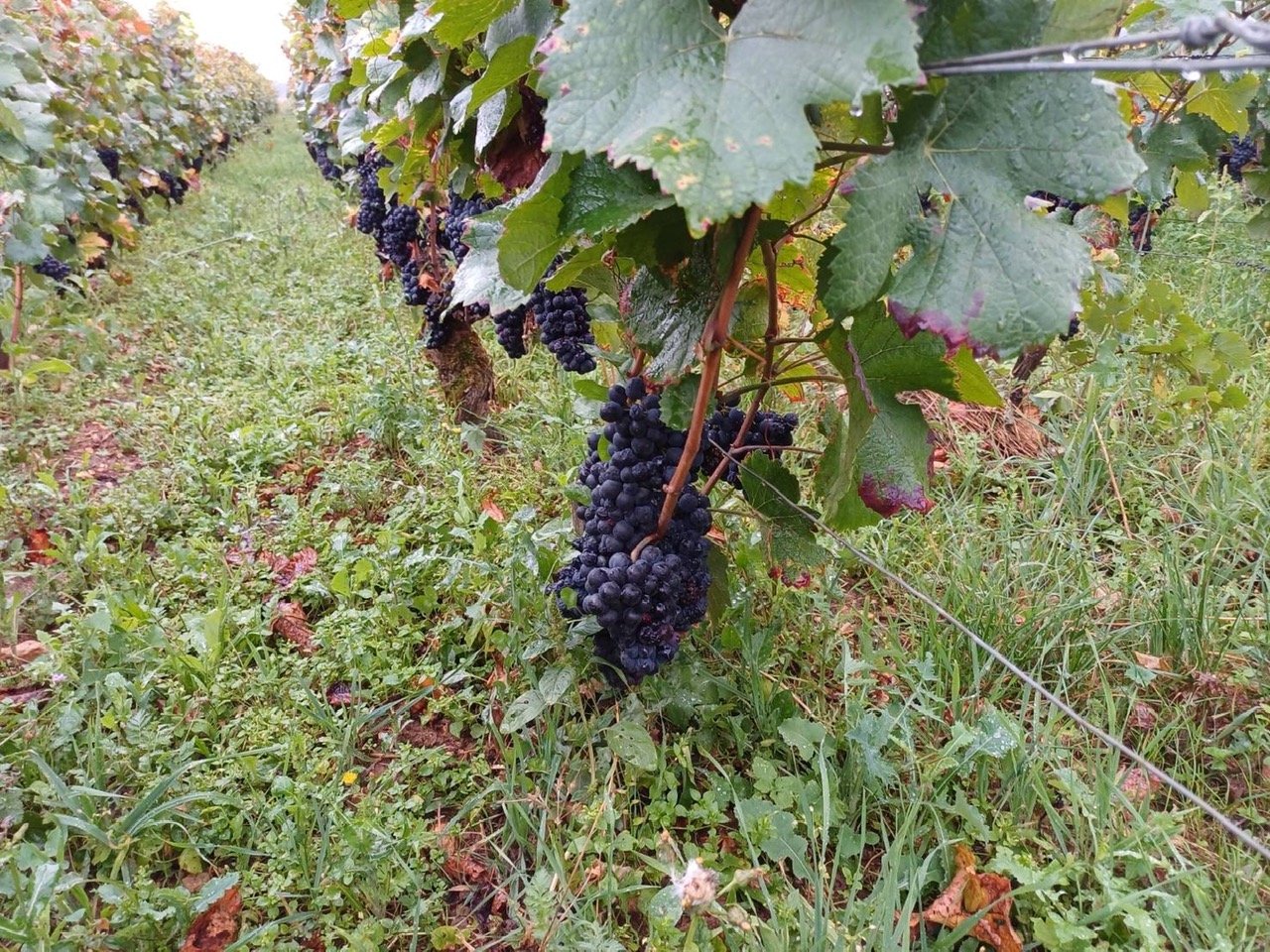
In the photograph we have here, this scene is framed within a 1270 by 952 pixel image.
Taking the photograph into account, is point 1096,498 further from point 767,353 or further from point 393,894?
point 393,894

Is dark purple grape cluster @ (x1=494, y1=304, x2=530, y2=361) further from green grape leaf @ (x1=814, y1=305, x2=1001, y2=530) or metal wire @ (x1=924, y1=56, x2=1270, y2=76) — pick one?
metal wire @ (x1=924, y1=56, x2=1270, y2=76)

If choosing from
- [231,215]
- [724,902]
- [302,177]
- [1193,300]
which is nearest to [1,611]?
[724,902]

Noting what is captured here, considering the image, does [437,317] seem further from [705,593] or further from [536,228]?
[536,228]

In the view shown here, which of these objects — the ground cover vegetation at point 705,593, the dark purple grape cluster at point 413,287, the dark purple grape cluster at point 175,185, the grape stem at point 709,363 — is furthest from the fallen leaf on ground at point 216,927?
the dark purple grape cluster at point 175,185

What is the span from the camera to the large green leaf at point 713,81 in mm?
716

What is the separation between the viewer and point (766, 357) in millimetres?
1346

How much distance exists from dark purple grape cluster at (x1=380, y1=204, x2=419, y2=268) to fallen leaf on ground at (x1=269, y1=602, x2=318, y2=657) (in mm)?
1431

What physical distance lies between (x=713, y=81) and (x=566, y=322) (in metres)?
1.12

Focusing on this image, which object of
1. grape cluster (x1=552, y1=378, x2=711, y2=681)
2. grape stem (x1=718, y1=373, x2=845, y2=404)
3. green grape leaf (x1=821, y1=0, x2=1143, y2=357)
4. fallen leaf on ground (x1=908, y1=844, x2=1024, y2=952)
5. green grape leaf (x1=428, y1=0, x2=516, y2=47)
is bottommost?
fallen leaf on ground (x1=908, y1=844, x2=1024, y2=952)

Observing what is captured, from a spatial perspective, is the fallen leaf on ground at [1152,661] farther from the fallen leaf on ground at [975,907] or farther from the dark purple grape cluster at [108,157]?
the dark purple grape cluster at [108,157]

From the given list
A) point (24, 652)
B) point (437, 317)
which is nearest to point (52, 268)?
point (437, 317)

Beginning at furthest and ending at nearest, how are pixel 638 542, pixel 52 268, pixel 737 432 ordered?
pixel 52 268 < pixel 737 432 < pixel 638 542

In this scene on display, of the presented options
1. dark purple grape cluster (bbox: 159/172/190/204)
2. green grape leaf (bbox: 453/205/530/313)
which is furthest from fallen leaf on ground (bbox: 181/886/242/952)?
dark purple grape cluster (bbox: 159/172/190/204)

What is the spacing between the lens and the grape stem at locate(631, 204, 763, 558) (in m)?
1.04
